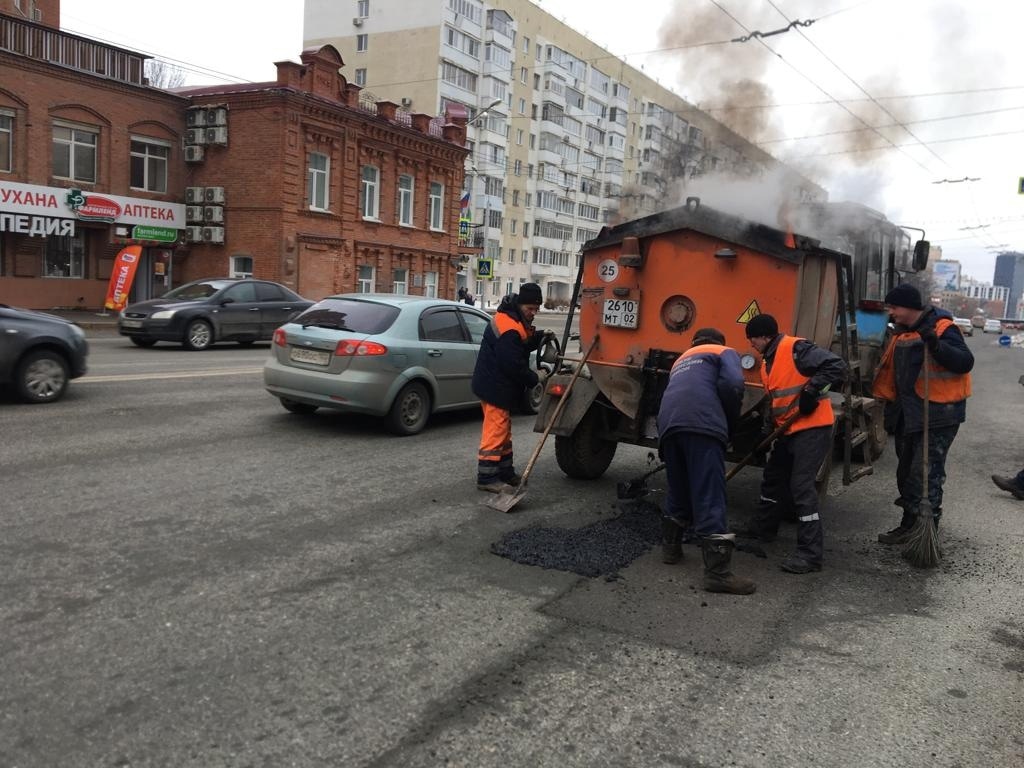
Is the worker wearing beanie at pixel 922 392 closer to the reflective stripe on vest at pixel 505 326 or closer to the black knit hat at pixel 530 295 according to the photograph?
the black knit hat at pixel 530 295

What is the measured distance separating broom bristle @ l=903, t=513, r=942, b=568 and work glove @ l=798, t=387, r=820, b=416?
1.12 metres

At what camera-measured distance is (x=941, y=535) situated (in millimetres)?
6141

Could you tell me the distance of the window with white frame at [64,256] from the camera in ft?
82.5

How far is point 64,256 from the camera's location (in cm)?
2562

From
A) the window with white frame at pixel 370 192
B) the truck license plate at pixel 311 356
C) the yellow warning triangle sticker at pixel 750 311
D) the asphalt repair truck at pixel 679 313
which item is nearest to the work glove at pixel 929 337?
the asphalt repair truck at pixel 679 313

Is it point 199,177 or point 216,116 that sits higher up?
point 216,116

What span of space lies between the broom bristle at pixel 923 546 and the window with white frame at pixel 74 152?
27031 millimetres

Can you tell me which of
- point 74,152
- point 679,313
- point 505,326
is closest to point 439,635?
point 505,326

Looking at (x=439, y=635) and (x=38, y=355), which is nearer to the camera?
(x=439, y=635)

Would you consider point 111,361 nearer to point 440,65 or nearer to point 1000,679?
point 1000,679

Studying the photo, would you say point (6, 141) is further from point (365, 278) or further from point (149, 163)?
point (365, 278)

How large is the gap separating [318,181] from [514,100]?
39.9m

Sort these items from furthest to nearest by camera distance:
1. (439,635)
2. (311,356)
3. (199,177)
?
(199,177)
(311,356)
(439,635)

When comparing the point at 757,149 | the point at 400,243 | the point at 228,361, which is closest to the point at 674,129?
the point at 757,149
